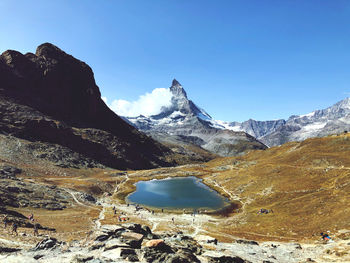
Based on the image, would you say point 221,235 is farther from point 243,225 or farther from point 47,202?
point 47,202

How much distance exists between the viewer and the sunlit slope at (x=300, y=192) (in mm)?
66312

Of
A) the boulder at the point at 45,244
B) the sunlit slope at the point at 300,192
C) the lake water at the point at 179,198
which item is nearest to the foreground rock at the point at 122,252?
the boulder at the point at 45,244

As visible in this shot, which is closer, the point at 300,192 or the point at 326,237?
the point at 326,237

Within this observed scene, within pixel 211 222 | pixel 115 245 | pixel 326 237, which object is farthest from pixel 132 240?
pixel 211 222

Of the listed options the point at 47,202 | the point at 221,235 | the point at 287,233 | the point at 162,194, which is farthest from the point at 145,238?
the point at 162,194

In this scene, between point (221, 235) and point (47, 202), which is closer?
point (221, 235)

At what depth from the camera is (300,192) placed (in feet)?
302

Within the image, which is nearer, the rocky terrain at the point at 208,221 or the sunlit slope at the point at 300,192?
the rocky terrain at the point at 208,221

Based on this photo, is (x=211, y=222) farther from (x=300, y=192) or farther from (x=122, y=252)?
(x=122, y=252)

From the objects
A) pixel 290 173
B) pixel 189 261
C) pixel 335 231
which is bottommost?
pixel 335 231

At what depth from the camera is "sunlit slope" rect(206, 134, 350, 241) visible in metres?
66.3

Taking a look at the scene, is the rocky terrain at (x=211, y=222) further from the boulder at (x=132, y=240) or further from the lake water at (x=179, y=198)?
the lake water at (x=179, y=198)

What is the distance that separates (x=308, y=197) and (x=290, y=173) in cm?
3674

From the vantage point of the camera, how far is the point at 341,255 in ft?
131
